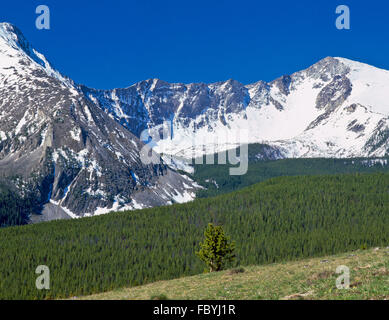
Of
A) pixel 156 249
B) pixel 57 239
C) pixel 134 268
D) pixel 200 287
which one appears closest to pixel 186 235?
pixel 156 249

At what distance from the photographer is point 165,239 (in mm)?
158750

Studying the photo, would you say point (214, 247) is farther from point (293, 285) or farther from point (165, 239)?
point (165, 239)

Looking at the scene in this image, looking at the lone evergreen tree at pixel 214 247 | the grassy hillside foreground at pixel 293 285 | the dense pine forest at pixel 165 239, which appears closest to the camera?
the grassy hillside foreground at pixel 293 285

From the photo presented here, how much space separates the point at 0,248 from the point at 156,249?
46.6 metres

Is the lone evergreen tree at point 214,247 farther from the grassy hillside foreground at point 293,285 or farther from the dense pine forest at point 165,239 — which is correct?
the dense pine forest at point 165,239

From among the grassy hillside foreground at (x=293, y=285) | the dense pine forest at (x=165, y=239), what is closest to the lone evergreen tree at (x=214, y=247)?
the grassy hillside foreground at (x=293, y=285)

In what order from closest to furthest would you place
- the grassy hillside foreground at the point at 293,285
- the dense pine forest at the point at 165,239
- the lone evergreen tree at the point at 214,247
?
the grassy hillside foreground at the point at 293,285 < the lone evergreen tree at the point at 214,247 < the dense pine forest at the point at 165,239

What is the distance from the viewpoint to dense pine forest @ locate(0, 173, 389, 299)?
129 meters

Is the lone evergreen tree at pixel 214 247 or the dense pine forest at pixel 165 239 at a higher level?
the dense pine forest at pixel 165 239

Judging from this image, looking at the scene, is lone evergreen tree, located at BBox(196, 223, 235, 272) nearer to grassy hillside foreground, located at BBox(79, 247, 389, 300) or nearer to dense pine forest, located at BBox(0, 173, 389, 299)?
grassy hillside foreground, located at BBox(79, 247, 389, 300)

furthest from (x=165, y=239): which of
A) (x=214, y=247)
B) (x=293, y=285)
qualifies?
(x=293, y=285)

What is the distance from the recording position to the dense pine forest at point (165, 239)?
129 m

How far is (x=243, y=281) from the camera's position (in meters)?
53.8

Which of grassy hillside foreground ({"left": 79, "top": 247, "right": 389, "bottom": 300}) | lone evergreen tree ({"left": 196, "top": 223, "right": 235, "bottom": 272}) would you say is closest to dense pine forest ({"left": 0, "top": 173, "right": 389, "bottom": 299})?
lone evergreen tree ({"left": 196, "top": 223, "right": 235, "bottom": 272})
